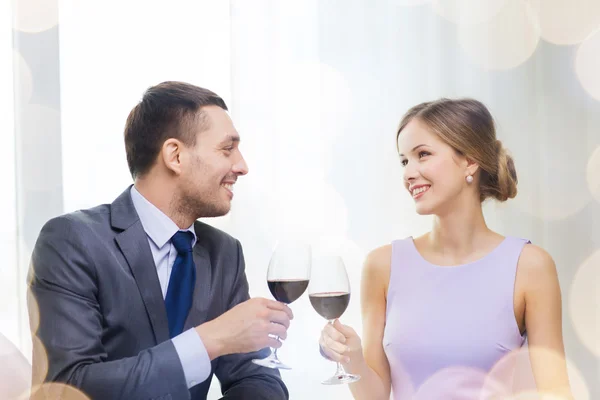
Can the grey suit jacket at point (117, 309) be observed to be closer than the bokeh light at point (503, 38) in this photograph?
Yes

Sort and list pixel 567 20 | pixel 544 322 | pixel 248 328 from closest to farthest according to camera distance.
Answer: pixel 248 328 → pixel 544 322 → pixel 567 20

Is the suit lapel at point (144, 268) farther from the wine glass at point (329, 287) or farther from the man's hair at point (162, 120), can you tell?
the wine glass at point (329, 287)

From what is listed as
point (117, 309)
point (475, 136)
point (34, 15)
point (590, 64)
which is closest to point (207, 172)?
point (117, 309)

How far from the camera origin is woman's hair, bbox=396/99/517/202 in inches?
79.0

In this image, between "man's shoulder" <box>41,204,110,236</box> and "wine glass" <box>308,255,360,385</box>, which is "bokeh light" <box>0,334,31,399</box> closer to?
"man's shoulder" <box>41,204,110,236</box>

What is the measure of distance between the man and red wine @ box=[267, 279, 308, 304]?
55 mm

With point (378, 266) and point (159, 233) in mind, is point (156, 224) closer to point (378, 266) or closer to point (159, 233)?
point (159, 233)

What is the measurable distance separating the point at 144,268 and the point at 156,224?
141 mm

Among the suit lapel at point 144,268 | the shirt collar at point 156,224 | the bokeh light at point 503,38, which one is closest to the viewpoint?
the suit lapel at point 144,268

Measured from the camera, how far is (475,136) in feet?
6.64

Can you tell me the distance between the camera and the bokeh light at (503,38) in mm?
2885

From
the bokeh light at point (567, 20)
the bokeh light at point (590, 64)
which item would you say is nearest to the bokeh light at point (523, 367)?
the bokeh light at point (590, 64)

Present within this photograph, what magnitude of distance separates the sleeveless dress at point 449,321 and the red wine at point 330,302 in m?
0.54

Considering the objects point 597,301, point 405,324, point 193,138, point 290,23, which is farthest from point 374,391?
point 290,23
